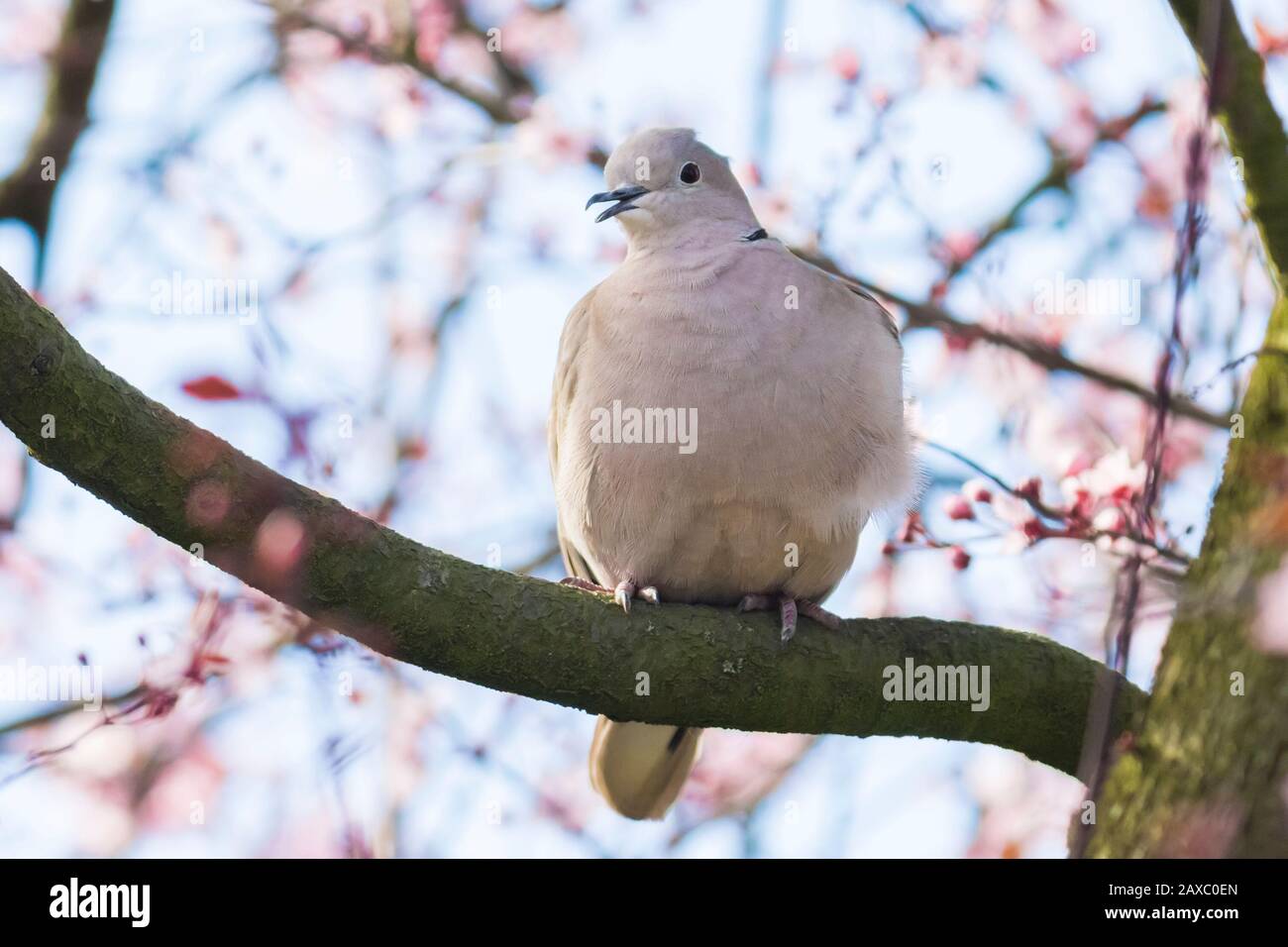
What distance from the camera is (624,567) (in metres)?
3.56

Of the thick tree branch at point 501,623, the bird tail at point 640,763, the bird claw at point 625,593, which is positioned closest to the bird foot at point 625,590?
the bird claw at point 625,593

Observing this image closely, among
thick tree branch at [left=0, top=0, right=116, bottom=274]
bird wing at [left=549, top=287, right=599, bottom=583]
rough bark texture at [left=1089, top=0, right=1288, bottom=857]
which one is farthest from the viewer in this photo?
thick tree branch at [left=0, top=0, right=116, bottom=274]

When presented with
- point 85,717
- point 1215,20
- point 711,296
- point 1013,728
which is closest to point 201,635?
point 85,717

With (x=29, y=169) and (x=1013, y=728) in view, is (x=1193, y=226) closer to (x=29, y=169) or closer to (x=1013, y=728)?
(x=1013, y=728)

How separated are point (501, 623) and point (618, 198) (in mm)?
1804

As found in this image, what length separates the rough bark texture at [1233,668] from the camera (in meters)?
2.10

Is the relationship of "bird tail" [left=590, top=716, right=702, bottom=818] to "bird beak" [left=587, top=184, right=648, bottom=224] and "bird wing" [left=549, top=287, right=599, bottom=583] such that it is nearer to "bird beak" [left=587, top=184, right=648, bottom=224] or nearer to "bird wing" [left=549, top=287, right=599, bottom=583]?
"bird wing" [left=549, top=287, right=599, bottom=583]

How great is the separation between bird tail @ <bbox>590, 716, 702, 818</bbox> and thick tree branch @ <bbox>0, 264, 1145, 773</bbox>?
646 mm

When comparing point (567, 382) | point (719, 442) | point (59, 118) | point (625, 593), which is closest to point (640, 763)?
point (625, 593)

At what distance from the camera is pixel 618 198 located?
4098mm

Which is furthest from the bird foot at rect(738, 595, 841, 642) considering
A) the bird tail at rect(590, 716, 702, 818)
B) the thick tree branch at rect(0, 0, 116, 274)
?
the thick tree branch at rect(0, 0, 116, 274)

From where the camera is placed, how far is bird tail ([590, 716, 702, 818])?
370 cm

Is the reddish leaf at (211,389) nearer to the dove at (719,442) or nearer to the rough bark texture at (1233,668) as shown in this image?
the dove at (719,442)

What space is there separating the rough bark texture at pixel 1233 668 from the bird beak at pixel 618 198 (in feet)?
5.76
